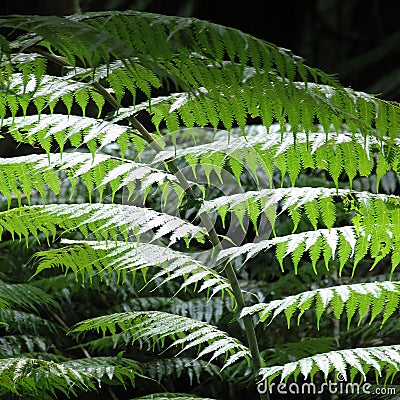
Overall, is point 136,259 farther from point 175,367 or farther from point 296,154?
point 175,367

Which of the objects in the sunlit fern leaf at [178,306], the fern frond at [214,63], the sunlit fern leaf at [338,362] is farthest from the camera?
the sunlit fern leaf at [178,306]

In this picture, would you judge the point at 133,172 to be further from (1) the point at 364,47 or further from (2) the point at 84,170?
(1) the point at 364,47

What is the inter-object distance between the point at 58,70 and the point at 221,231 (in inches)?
37.3

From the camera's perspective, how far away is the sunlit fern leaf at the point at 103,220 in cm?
97

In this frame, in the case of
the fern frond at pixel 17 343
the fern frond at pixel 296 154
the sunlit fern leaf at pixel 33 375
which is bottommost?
the fern frond at pixel 17 343

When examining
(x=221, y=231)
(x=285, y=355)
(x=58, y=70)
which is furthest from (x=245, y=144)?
(x=58, y=70)

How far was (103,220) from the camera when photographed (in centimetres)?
103

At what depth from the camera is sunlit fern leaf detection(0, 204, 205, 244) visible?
38.2 inches

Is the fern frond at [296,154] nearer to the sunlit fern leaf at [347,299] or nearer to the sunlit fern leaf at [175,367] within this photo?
the sunlit fern leaf at [347,299]

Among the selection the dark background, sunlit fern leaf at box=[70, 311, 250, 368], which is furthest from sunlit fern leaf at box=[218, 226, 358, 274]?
the dark background

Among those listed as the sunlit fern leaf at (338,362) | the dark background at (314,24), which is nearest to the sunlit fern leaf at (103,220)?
the sunlit fern leaf at (338,362)

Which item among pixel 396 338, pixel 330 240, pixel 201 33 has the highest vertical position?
pixel 201 33

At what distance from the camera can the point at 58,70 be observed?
2410 mm

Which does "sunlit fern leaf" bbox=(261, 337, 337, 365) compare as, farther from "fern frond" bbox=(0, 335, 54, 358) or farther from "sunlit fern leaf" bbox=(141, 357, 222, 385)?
"fern frond" bbox=(0, 335, 54, 358)
